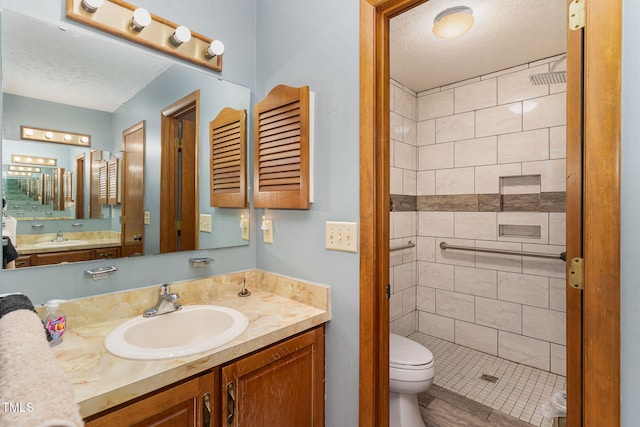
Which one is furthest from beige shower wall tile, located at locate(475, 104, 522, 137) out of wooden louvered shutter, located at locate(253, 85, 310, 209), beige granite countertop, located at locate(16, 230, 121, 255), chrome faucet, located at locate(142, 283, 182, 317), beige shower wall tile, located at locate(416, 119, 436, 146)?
beige granite countertop, located at locate(16, 230, 121, 255)

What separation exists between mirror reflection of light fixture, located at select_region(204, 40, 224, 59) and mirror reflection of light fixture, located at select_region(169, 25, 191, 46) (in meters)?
0.11

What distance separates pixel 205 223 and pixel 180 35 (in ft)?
2.67

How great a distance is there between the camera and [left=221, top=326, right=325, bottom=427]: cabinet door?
981 millimetres

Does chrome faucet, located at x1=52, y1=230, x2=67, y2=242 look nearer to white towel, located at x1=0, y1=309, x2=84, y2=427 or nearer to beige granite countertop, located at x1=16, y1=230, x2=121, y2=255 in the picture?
beige granite countertop, located at x1=16, y1=230, x2=121, y2=255

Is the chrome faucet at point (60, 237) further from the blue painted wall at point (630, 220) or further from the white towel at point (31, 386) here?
the blue painted wall at point (630, 220)

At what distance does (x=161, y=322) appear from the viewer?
4.00 feet

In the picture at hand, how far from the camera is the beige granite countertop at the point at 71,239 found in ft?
3.40

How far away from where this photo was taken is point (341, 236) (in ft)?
4.15

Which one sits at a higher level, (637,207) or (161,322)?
(637,207)

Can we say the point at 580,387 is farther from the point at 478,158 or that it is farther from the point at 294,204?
the point at 478,158

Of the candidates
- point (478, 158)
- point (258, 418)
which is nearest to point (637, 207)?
point (258, 418)

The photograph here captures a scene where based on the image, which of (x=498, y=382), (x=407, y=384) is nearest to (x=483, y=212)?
(x=498, y=382)

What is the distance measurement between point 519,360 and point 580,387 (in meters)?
1.99

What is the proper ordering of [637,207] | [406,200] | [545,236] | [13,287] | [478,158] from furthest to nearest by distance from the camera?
[406,200]
[478,158]
[545,236]
[13,287]
[637,207]
